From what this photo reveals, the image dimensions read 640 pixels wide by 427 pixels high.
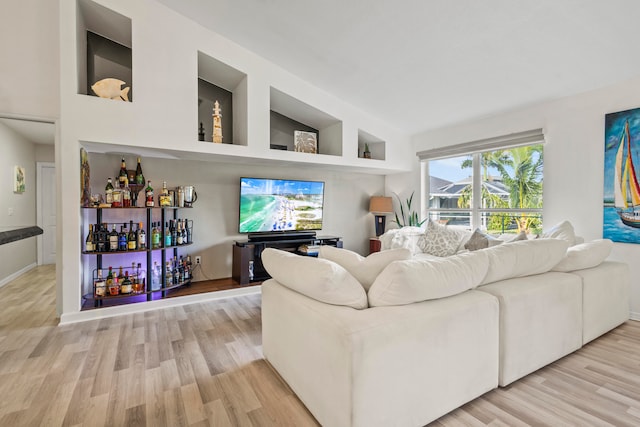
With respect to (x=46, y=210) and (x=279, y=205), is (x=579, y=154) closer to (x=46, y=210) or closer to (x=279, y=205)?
(x=279, y=205)

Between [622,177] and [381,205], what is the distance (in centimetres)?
313

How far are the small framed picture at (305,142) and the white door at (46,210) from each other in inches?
165

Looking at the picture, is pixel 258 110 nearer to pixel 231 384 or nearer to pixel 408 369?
pixel 231 384

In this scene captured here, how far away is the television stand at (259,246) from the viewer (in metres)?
4.10

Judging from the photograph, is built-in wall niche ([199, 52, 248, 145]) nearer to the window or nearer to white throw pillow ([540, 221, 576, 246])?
the window

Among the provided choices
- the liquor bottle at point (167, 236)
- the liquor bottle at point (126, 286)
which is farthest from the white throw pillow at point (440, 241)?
the liquor bottle at point (126, 286)

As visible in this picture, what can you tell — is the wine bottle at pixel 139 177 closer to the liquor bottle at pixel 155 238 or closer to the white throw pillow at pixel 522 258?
the liquor bottle at pixel 155 238

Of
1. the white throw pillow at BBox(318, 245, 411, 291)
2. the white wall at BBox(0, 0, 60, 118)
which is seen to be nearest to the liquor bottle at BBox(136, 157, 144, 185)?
the white wall at BBox(0, 0, 60, 118)

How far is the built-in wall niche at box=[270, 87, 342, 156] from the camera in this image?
14.5ft

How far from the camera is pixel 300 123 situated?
5141mm

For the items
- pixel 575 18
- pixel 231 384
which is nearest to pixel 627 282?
pixel 575 18

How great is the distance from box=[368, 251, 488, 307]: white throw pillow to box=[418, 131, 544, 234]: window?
2875 millimetres

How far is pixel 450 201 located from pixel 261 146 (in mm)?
3109

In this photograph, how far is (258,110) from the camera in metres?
3.83
